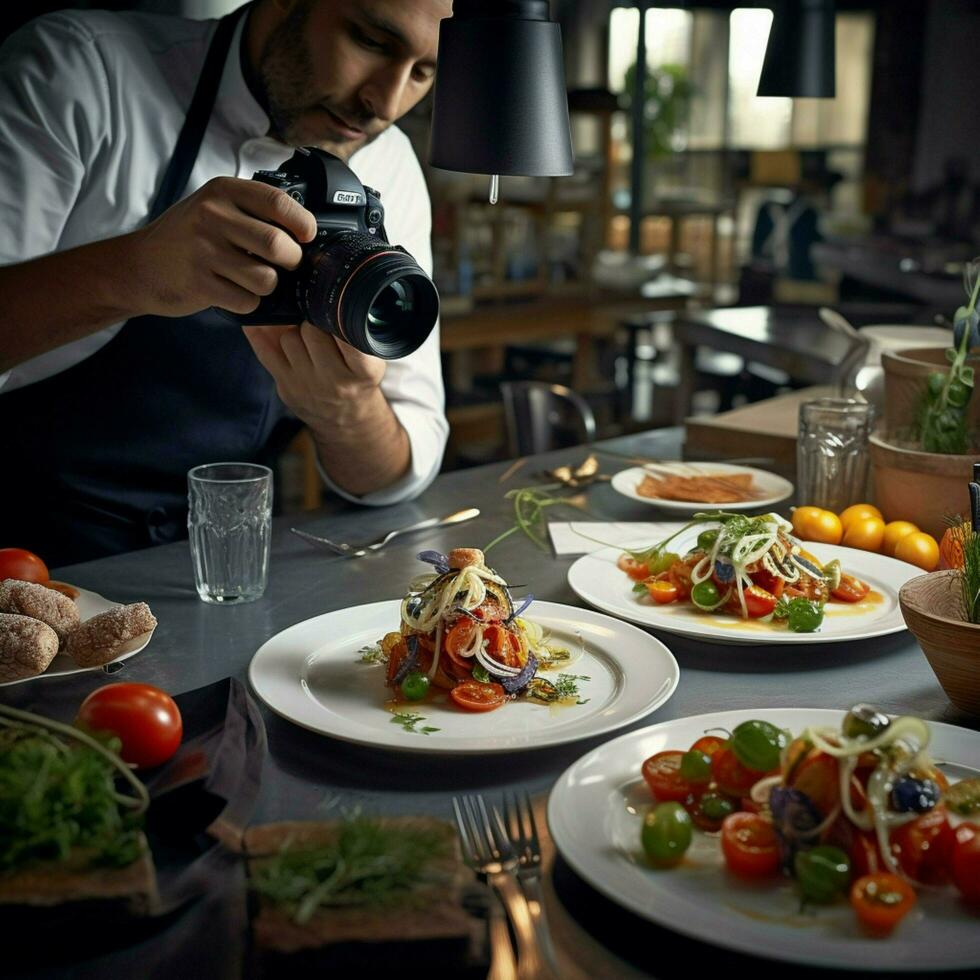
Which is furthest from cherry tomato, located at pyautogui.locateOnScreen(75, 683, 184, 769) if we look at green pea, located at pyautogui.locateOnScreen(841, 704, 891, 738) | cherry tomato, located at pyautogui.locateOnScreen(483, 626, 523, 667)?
green pea, located at pyautogui.locateOnScreen(841, 704, 891, 738)

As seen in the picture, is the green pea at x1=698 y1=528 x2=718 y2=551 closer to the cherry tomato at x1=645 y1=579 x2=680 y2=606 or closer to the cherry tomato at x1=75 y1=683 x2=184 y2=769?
the cherry tomato at x1=645 y1=579 x2=680 y2=606

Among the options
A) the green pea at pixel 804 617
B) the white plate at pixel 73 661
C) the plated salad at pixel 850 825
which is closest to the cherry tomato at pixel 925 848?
the plated salad at pixel 850 825

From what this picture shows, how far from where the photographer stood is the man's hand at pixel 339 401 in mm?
1701

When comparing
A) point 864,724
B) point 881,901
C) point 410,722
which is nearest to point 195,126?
point 410,722

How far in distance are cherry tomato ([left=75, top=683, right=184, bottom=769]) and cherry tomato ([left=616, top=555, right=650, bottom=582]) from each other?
2.25ft

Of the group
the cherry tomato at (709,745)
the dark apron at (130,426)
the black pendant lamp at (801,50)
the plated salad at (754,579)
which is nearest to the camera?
the cherry tomato at (709,745)

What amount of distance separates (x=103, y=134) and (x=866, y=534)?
1266mm

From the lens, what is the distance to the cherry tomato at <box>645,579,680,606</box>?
1477 millimetres

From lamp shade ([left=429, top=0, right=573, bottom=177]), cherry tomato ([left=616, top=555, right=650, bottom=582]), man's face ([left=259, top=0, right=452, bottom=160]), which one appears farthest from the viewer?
man's face ([left=259, top=0, right=452, bottom=160])

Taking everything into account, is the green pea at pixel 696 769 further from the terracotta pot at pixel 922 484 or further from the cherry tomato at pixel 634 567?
the terracotta pot at pixel 922 484

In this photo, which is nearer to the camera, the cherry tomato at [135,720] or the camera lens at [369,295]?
the cherry tomato at [135,720]

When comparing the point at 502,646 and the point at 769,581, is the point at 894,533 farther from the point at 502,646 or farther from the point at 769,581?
the point at 502,646

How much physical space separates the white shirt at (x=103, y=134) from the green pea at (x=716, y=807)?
1064 mm

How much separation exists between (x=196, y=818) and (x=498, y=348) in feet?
16.7
